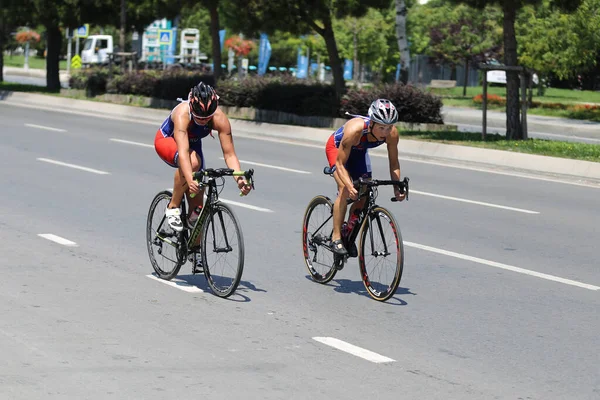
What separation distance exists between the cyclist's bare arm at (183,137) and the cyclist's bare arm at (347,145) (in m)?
1.13

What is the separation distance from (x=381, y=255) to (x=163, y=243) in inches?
74.9

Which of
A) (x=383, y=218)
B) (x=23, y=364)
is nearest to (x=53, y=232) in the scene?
(x=383, y=218)

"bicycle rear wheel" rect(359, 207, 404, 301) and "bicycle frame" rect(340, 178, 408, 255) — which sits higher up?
"bicycle frame" rect(340, 178, 408, 255)

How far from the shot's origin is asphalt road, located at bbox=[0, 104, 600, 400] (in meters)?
6.33

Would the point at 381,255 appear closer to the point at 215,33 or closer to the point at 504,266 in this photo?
the point at 504,266

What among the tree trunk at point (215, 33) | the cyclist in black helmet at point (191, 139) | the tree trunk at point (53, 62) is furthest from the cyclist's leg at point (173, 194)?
the tree trunk at point (53, 62)

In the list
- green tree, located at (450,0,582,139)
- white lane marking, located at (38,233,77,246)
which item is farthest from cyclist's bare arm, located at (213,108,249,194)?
green tree, located at (450,0,582,139)

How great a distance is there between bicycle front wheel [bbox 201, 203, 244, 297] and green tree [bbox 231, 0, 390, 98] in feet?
70.9

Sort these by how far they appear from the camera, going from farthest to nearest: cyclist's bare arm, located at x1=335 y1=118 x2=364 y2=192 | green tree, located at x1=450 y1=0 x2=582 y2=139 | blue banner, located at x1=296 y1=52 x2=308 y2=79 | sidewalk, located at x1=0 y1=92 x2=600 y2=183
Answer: blue banner, located at x1=296 y1=52 x2=308 y2=79 < green tree, located at x1=450 y1=0 x2=582 y2=139 < sidewalk, located at x1=0 y1=92 x2=600 y2=183 < cyclist's bare arm, located at x1=335 y1=118 x2=364 y2=192

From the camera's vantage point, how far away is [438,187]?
56.3ft

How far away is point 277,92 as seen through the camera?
31312 mm

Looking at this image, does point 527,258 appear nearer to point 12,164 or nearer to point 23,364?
point 23,364

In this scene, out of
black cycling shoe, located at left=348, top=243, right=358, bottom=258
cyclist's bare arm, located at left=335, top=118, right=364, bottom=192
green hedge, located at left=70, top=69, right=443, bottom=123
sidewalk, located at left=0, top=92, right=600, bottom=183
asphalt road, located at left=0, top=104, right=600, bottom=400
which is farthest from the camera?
green hedge, located at left=70, top=69, right=443, bottom=123

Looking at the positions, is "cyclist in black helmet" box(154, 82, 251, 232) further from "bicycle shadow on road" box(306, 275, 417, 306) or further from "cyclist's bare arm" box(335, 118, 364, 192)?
"bicycle shadow on road" box(306, 275, 417, 306)
